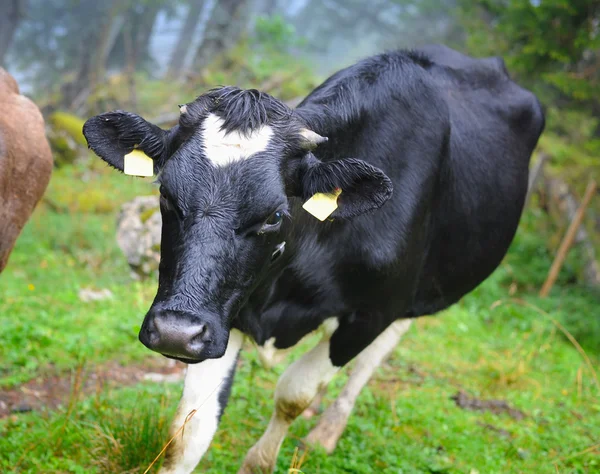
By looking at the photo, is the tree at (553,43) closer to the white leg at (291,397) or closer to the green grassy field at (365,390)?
the green grassy field at (365,390)

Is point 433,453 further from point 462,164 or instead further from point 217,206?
point 217,206

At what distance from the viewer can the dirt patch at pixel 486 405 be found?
5.51m

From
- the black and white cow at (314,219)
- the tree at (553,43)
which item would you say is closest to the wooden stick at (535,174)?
the tree at (553,43)

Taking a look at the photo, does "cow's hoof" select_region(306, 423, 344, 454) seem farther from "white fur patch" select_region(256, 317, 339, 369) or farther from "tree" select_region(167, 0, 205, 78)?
"tree" select_region(167, 0, 205, 78)

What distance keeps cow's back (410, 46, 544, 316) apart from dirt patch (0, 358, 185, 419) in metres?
2.13

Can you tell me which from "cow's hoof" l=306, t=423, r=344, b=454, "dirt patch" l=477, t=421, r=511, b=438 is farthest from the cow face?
"dirt patch" l=477, t=421, r=511, b=438

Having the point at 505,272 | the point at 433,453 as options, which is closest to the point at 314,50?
the point at 505,272

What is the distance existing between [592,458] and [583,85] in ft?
18.5

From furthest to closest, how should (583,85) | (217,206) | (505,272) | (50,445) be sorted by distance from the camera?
(505,272)
(583,85)
(50,445)
(217,206)

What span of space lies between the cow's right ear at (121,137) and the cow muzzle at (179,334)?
0.91 m

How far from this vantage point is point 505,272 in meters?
9.48

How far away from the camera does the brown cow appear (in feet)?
13.5

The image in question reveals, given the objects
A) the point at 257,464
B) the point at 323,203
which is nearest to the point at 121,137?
the point at 323,203

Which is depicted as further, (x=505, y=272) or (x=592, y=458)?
(x=505, y=272)
